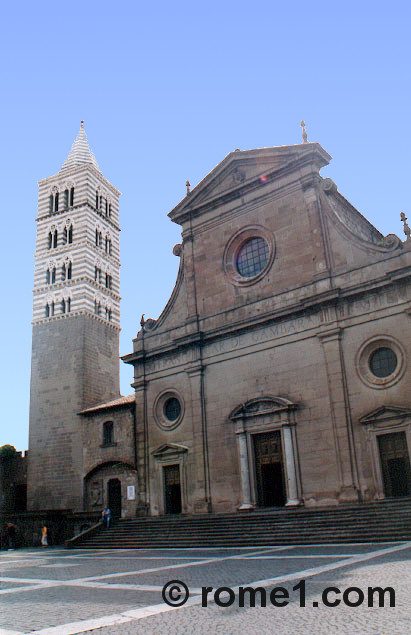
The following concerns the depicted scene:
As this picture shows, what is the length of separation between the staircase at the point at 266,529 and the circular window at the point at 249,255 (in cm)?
1109

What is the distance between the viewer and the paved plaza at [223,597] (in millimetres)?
6609

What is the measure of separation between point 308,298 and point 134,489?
48.4ft

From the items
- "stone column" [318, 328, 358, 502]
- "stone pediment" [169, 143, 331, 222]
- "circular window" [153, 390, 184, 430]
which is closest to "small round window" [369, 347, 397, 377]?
"stone column" [318, 328, 358, 502]

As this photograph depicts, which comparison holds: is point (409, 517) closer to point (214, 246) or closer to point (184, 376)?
point (184, 376)

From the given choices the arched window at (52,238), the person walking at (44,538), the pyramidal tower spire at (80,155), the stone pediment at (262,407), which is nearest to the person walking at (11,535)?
the person walking at (44,538)

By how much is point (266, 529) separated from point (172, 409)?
10109 millimetres

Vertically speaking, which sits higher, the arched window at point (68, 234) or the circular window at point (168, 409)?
the arched window at point (68, 234)

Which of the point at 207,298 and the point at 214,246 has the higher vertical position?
the point at 214,246

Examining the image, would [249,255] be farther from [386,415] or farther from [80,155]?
[80,155]

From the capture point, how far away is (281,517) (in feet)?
70.8

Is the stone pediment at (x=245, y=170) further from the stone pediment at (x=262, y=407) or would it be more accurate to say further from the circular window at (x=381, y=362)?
the stone pediment at (x=262, y=407)

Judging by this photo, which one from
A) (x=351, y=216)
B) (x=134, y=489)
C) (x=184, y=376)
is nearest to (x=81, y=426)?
(x=134, y=489)

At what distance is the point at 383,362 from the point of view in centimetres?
2250

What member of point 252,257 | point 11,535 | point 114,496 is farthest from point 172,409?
point 11,535
